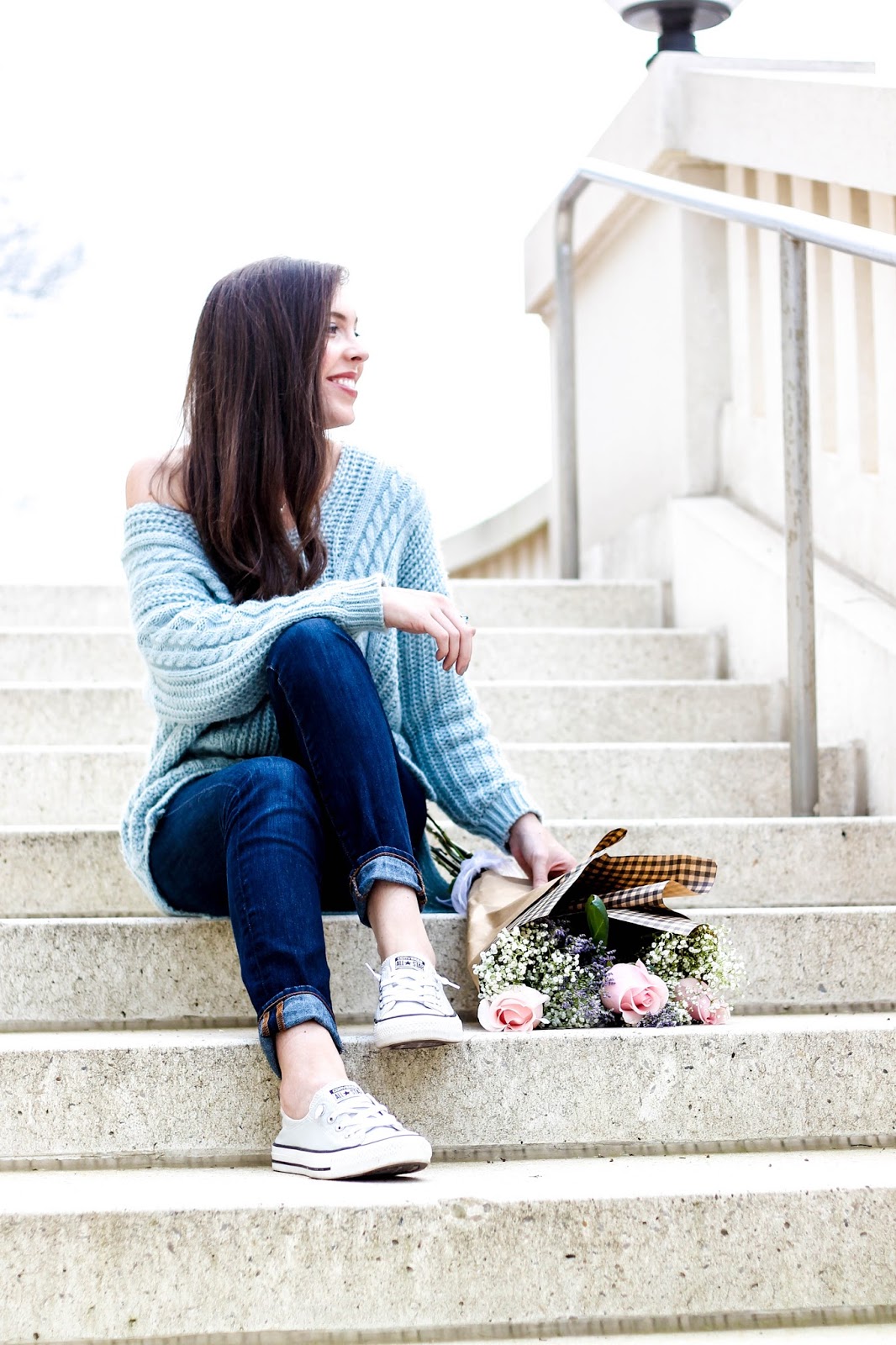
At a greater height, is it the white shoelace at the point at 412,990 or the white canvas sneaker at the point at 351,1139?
the white shoelace at the point at 412,990

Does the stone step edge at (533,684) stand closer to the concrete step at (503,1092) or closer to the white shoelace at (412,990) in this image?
the concrete step at (503,1092)

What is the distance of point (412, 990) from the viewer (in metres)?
1.38

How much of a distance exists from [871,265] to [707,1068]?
158 centimetres

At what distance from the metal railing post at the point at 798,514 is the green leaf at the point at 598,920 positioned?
640 millimetres

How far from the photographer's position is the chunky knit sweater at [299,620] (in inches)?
62.4

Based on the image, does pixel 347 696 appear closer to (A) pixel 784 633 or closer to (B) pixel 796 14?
(A) pixel 784 633

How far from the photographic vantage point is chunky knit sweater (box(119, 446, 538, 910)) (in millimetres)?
1586

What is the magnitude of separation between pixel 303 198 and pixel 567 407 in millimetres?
4931

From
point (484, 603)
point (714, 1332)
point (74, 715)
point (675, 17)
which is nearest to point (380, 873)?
point (714, 1332)

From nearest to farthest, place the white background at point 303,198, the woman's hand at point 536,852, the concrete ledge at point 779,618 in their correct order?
1. the woman's hand at point 536,852
2. the concrete ledge at point 779,618
3. the white background at point 303,198

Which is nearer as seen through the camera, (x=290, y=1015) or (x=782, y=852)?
(x=290, y=1015)

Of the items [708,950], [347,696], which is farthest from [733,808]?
[347,696]

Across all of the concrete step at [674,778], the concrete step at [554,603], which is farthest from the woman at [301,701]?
the concrete step at [554,603]

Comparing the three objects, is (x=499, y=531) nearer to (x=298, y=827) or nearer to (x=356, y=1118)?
(x=298, y=827)
